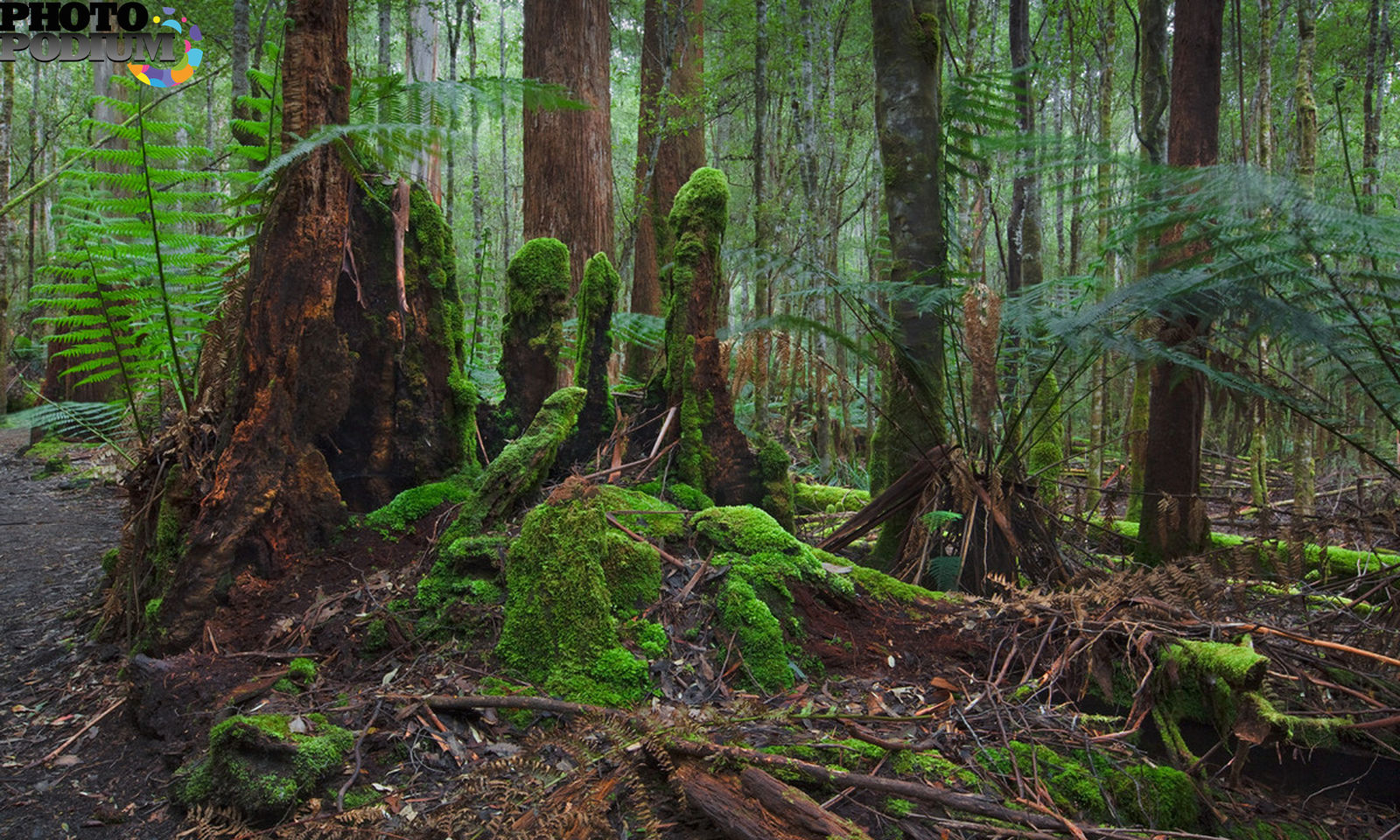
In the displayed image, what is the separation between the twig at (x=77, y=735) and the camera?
251cm

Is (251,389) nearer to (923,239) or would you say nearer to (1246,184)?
(923,239)

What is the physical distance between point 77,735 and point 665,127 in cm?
659

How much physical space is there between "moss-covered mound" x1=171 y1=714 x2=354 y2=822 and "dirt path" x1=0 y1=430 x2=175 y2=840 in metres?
0.19

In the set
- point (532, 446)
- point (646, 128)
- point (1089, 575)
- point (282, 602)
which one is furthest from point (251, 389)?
point (646, 128)

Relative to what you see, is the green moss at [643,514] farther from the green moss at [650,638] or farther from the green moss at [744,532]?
the green moss at [650,638]

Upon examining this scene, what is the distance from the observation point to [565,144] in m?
6.27

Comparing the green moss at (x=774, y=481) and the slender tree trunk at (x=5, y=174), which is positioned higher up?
the slender tree trunk at (x=5, y=174)

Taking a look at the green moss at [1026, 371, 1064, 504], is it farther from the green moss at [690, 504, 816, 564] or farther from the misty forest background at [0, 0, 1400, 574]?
the green moss at [690, 504, 816, 564]

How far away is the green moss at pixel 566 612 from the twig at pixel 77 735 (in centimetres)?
148

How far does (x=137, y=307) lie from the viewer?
4.25 m

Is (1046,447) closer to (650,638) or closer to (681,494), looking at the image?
(681,494)

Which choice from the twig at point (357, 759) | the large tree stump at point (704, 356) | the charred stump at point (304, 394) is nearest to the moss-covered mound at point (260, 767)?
the twig at point (357, 759)

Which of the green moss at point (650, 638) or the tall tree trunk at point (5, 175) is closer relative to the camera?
the green moss at point (650, 638)

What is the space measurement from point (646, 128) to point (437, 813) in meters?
6.98
